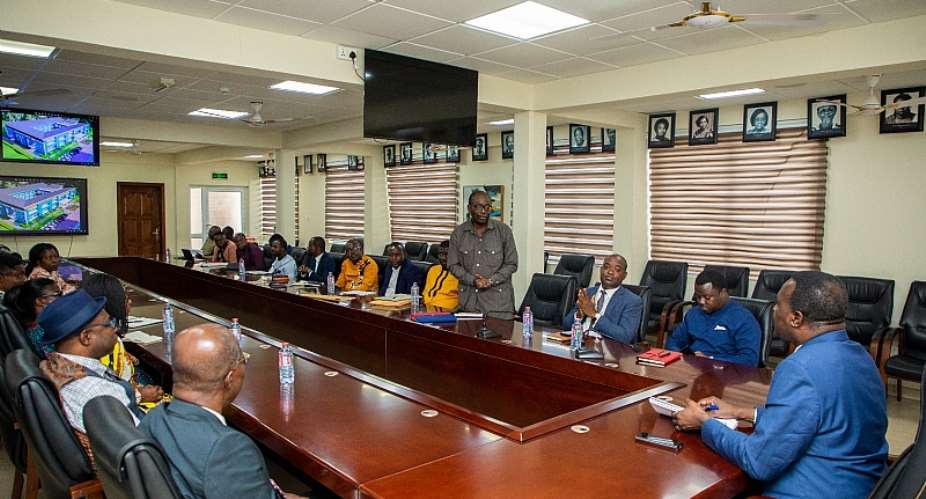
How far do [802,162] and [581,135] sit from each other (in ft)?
9.32

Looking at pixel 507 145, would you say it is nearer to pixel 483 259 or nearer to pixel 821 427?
pixel 483 259

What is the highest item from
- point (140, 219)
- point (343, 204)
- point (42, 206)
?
point (343, 204)

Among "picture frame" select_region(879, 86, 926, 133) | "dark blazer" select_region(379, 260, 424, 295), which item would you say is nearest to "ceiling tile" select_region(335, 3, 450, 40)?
"dark blazer" select_region(379, 260, 424, 295)

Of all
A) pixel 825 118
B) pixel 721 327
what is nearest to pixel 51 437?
pixel 721 327

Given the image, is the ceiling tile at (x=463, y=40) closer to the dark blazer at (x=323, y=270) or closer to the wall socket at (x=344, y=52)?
the wall socket at (x=344, y=52)

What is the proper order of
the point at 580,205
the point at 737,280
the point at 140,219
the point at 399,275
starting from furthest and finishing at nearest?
the point at 140,219 < the point at 580,205 < the point at 737,280 < the point at 399,275

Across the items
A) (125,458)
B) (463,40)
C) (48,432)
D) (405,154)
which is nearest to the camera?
(125,458)

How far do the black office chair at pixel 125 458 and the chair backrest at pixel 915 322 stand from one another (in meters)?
5.44

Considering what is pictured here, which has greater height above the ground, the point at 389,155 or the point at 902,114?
the point at 389,155

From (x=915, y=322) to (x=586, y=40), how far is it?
146 inches

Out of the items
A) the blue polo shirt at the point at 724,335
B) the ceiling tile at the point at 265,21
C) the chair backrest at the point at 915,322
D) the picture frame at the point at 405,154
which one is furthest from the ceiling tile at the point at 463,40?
the picture frame at the point at 405,154

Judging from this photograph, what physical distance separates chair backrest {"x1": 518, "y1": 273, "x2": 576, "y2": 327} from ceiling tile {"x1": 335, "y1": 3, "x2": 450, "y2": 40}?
7.63 ft

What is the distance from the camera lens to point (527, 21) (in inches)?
172

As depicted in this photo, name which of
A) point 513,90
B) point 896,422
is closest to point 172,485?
point 896,422
